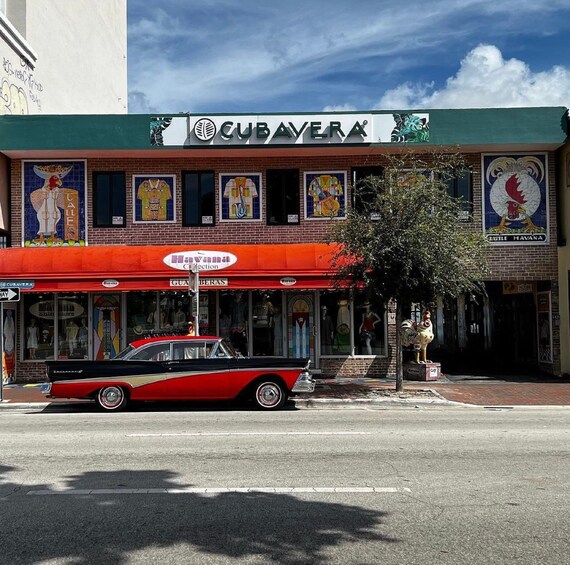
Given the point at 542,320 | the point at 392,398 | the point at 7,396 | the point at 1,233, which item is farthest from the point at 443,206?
the point at 1,233

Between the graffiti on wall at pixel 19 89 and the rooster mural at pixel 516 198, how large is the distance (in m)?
14.3

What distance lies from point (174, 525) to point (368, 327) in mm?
13826

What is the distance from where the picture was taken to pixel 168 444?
9172 mm

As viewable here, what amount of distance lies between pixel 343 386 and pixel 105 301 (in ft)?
24.2

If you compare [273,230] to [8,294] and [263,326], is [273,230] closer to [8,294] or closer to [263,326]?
[263,326]

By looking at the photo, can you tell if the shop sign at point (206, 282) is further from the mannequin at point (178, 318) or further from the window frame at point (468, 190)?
the window frame at point (468, 190)

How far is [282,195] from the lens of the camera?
62.3 ft

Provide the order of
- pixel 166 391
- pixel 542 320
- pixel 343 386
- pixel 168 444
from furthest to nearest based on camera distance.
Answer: pixel 542 320
pixel 343 386
pixel 166 391
pixel 168 444

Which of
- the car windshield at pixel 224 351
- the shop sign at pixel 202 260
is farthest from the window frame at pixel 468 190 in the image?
the car windshield at pixel 224 351

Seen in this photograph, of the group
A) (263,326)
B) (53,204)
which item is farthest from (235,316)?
(53,204)

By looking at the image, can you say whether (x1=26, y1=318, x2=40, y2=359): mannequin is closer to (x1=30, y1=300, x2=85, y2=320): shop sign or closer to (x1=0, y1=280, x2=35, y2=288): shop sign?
(x1=30, y1=300, x2=85, y2=320): shop sign

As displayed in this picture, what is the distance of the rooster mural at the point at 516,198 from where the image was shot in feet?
60.8

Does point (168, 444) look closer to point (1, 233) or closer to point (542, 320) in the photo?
point (1, 233)

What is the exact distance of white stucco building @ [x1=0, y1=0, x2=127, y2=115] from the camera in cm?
1991
